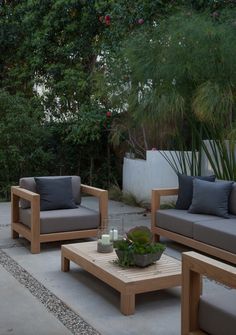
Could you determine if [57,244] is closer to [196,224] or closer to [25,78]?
[196,224]

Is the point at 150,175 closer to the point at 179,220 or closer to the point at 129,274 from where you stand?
the point at 179,220

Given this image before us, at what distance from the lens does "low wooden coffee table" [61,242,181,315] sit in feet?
10.6

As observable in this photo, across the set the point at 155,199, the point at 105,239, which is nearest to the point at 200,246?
the point at 155,199

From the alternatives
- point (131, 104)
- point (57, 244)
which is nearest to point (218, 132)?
point (131, 104)

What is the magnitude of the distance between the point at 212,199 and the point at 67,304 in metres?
2.15

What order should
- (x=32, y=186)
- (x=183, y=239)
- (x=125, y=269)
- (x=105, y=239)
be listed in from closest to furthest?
(x=125, y=269)
(x=105, y=239)
(x=183, y=239)
(x=32, y=186)

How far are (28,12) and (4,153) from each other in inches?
141

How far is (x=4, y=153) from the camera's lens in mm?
8539

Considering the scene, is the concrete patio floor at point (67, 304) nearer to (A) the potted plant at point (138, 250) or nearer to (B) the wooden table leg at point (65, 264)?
(B) the wooden table leg at point (65, 264)

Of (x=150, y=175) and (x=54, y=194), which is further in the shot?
(x=150, y=175)

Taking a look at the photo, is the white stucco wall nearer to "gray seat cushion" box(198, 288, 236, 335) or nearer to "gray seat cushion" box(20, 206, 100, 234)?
"gray seat cushion" box(20, 206, 100, 234)

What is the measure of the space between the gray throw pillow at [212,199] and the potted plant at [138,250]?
1483 millimetres

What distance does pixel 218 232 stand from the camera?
4.26 metres

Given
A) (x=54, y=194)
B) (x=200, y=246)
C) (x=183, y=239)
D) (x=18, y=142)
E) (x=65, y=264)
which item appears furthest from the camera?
(x=18, y=142)
